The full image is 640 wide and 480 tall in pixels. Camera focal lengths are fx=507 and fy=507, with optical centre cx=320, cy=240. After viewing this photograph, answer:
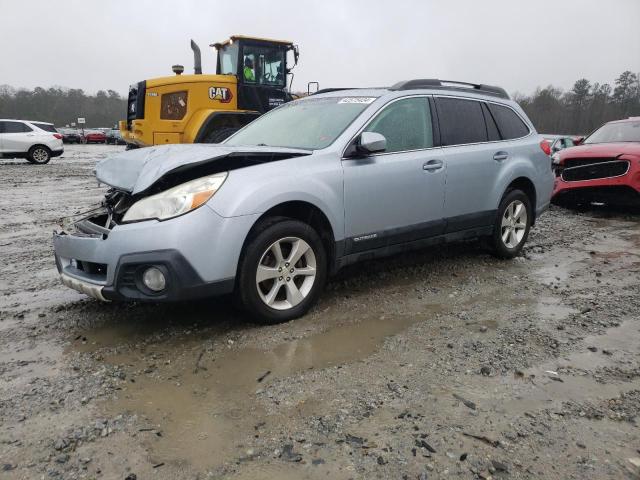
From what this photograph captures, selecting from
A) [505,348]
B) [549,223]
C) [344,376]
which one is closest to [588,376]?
[505,348]

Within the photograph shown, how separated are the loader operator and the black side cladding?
8225 millimetres

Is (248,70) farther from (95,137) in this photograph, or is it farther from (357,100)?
(95,137)

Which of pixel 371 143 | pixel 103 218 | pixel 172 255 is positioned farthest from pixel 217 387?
pixel 371 143

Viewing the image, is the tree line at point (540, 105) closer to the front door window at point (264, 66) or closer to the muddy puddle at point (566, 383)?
→ the front door window at point (264, 66)

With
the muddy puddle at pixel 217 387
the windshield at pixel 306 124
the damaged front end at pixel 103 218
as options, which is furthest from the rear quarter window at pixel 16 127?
the muddy puddle at pixel 217 387

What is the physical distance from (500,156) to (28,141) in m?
19.5

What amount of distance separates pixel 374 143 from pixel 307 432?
7.41ft

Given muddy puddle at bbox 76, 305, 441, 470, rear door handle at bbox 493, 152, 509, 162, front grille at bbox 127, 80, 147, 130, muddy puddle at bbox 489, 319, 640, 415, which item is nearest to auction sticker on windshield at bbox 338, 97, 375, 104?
rear door handle at bbox 493, 152, 509, 162

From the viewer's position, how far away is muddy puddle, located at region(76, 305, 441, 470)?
232 centimetres

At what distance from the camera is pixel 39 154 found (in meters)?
19.8

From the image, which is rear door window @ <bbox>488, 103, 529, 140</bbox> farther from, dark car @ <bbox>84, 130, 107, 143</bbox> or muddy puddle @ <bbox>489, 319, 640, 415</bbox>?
dark car @ <bbox>84, 130, 107, 143</bbox>

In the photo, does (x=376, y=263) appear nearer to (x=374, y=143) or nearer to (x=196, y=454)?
Result: (x=374, y=143)

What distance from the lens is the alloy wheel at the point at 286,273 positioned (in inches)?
139

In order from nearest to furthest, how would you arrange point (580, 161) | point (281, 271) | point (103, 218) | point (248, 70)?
point (281, 271) < point (103, 218) < point (580, 161) < point (248, 70)
